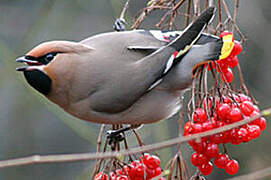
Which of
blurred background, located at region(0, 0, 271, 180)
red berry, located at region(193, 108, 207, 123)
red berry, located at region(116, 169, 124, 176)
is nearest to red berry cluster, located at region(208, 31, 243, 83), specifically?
red berry, located at region(193, 108, 207, 123)

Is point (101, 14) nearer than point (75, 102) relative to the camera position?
No

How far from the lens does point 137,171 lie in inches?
98.3

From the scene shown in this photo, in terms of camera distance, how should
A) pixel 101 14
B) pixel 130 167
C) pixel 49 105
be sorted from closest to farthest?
pixel 130 167 → pixel 49 105 → pixel 101 14

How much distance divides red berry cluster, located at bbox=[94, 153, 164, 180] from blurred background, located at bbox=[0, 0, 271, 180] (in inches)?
56.9

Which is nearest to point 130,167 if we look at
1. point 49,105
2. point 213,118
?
point 213,118

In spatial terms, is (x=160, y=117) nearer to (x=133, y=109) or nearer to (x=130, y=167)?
(x=133, y=109)

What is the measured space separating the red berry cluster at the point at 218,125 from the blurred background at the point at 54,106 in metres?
1.64

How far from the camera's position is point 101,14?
553 cm

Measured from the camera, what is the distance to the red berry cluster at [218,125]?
229 cm

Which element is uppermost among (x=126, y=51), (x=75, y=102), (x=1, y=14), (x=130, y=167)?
(x=1, y=14)

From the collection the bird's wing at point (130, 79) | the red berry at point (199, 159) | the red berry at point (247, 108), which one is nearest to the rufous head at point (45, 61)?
the bird's wing at point (130, 79)

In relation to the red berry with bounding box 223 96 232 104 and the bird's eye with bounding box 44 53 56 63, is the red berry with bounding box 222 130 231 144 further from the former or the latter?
the bird's eye with bounding box 44 53 56 63

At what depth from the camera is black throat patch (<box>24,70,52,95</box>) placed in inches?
90.1

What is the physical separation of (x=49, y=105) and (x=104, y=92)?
1.65 meters
